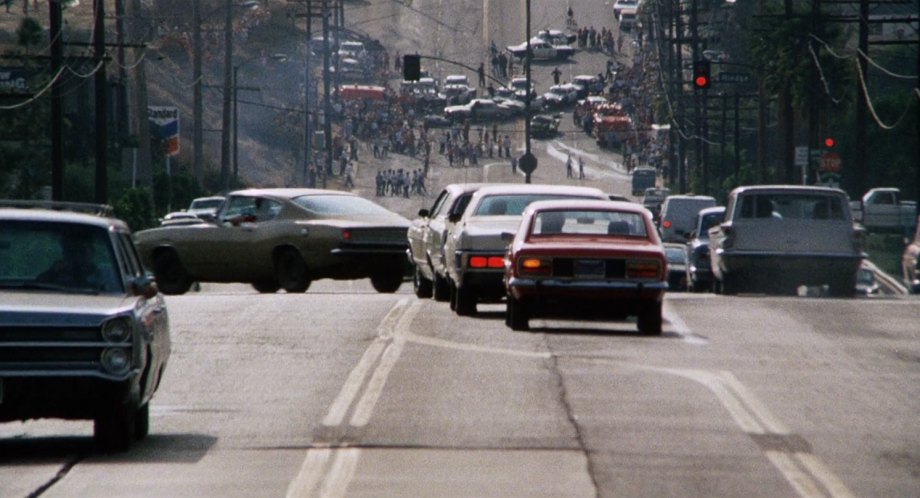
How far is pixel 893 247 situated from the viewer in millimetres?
64438

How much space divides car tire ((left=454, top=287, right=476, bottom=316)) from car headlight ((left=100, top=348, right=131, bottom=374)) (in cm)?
1102

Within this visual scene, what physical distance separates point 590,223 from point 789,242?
27.1 feet

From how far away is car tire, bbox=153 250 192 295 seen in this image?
29547mm

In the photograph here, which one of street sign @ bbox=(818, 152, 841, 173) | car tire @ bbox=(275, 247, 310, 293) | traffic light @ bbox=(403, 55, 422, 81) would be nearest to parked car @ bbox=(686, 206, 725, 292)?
car tire @ bbox=(275, 247, 310, 293)

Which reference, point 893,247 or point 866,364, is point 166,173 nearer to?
point 893,247

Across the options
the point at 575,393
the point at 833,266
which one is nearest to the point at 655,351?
the point at 575,393

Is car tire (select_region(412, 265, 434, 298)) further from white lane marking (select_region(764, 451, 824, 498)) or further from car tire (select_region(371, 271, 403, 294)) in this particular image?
white lane marking (select_region(764, 451, 824, 498))

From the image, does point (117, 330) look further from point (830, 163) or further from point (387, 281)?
point (830, 163)

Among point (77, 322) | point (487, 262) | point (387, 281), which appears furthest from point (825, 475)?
point (387, 281)

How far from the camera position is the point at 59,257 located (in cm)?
1221

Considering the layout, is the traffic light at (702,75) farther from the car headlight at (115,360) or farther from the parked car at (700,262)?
the car headlight at (115,360)

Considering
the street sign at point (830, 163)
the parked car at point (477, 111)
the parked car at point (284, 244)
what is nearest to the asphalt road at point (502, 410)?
the parked car at point (284, 244)

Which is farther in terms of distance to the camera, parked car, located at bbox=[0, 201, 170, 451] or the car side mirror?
the car side mirror

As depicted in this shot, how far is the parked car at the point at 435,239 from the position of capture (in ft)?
79.7
